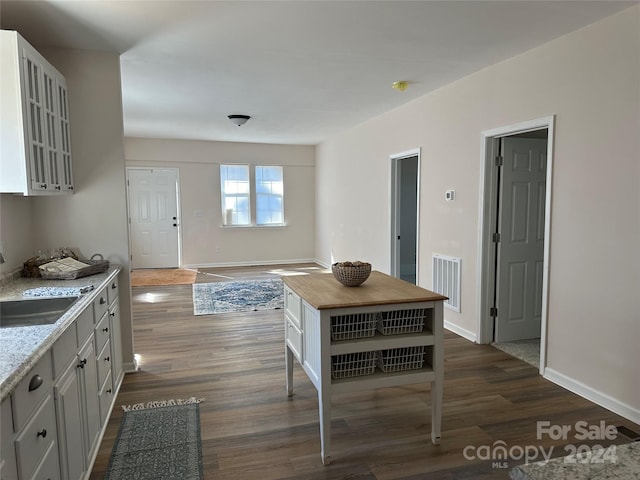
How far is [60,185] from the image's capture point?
9.16 ft

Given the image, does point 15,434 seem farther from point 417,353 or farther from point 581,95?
point 581,95

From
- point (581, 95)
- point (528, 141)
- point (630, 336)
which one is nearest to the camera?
point (630, 336)

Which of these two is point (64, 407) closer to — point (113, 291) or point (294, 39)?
point (113, 291)

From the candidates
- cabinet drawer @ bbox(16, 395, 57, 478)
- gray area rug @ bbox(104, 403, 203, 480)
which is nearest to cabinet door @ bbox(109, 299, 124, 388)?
gray area rug @ bbox(104, 403, 203, 480)

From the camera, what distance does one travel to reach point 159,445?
2.31 meters

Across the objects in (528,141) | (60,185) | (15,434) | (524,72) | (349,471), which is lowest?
(349,471)

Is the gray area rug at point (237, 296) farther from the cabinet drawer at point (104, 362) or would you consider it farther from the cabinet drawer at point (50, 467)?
the cabinet drawer at point (50, 467)

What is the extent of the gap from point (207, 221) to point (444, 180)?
5365 millimetres

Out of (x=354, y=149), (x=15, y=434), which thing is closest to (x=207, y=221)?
(x=354, y=149)

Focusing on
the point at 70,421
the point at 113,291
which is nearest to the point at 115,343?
the point at 113,291

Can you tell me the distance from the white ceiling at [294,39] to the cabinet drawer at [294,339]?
196 centimetres

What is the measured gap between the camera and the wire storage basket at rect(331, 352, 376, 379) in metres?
2.21

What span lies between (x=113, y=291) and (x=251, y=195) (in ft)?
18.9

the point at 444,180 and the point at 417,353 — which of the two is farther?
the point at 444,180
